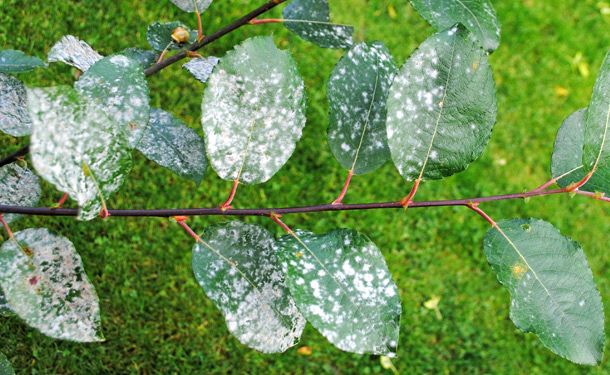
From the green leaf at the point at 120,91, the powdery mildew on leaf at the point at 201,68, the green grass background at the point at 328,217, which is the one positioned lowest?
the green grass background at the point at 328,217

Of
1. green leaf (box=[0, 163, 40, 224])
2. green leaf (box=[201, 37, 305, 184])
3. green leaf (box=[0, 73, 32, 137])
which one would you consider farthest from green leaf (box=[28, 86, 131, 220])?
green leaf (box=[0, 163, 40, 224])

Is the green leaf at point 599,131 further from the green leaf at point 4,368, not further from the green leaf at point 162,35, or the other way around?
the green leaf at point 4,368

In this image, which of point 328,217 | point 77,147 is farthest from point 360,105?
point 328,217

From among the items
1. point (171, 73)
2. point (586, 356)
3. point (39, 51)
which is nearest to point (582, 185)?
point (586, 356)

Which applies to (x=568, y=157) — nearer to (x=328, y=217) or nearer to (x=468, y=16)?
(x=468, y=16)

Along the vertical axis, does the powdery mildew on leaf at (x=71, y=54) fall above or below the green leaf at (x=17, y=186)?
above

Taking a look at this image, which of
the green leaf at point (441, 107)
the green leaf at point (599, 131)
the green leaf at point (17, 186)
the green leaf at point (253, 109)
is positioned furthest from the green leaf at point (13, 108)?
the green leaf at point (599, 131)
